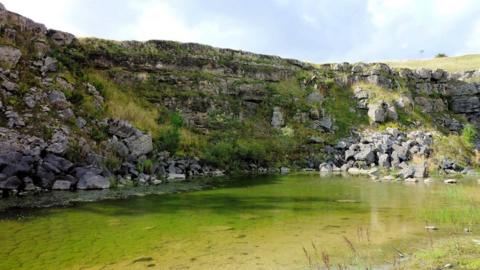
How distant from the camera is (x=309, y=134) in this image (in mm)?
47250

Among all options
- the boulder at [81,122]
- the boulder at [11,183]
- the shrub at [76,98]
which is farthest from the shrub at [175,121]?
the boulder at [11,183]

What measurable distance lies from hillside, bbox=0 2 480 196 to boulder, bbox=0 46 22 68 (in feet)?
0.25

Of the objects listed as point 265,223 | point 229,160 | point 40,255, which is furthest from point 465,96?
point 40,255

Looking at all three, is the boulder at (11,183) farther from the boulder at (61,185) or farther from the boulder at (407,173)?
the boulder at (407,173)

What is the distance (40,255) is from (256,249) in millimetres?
5541

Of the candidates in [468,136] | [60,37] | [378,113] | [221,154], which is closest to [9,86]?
[60,37]

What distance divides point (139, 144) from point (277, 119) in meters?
20.9

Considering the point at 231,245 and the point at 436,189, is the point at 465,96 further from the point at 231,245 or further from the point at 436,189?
the point at 231,245

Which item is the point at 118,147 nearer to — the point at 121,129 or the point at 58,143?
the point at 121,129

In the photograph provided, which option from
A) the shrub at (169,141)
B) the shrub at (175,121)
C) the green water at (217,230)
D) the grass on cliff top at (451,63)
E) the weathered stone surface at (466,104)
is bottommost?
the green water at (217,230)

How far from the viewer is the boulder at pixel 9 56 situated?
30.0 metres

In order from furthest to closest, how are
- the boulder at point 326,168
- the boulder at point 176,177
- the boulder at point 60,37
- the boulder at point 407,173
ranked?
1. the boulder at point 326,168
2. the boulder at point 60,37
3. the boulder at point 407,173
4. the boulder at point 176,177

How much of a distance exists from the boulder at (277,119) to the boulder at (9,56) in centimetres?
2681

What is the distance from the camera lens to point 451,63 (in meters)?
66.0
